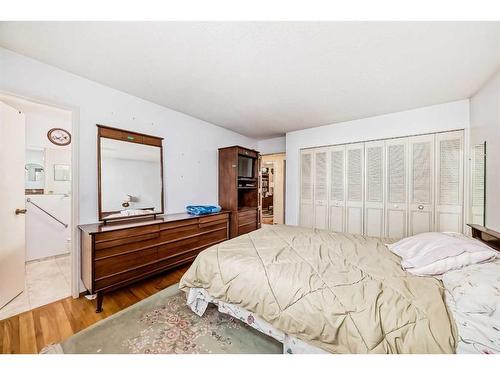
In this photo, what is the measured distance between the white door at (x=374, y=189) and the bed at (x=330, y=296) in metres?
1.61

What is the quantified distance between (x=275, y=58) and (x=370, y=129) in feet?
7.79

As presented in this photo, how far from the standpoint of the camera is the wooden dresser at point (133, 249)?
1.88 m

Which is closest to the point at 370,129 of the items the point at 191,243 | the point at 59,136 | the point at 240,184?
the point at 240,184

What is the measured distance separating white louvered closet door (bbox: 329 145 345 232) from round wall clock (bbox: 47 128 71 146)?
4782 mm

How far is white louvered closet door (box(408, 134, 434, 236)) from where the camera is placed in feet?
9.41

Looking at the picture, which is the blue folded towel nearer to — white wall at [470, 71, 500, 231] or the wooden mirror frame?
the wooden mirror frame

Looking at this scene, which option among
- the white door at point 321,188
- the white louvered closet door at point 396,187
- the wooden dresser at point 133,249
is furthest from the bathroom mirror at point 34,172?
the white louvered closet door at point 396,187

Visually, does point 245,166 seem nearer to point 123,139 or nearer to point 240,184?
point 240,184

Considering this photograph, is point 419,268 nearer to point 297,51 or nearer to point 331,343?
point 331,343

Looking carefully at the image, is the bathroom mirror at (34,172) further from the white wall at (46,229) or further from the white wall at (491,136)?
the white wall at (491,136)

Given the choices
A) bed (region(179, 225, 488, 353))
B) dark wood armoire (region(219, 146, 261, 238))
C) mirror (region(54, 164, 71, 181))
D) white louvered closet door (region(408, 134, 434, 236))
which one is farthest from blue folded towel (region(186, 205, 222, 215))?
white louvered closet door (region(408, 134, 434, 236))

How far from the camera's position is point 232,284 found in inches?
57.7

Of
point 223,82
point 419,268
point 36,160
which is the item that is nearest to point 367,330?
point 419,268
